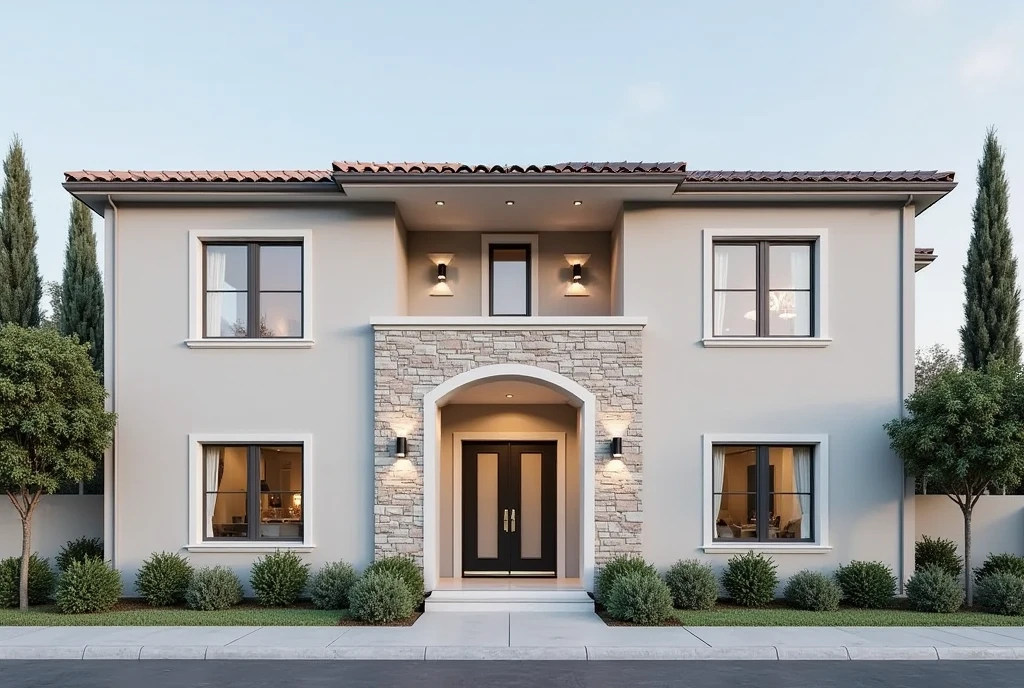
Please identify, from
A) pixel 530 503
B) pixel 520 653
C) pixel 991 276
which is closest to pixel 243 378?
pixel 530 503

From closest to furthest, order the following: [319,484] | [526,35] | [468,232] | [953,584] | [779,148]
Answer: [953,584] → [319,484] → [468,232] → [526,35] → [779,148]

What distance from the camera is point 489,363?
1223 cm

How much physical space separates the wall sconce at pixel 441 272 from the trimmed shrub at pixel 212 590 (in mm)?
5856

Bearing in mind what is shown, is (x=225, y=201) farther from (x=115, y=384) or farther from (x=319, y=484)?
(x=319, y=484)

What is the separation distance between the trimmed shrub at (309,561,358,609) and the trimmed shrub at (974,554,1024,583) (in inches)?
387

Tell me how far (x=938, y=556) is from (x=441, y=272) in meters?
9.64

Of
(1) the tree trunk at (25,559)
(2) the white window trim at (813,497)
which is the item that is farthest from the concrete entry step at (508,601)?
(1) the tree trunk at (25,559)

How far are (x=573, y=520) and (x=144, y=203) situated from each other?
923 centimetres

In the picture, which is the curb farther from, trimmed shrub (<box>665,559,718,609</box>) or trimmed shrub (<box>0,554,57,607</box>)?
trimmed shrub (<box>0,554,57,607</box>)

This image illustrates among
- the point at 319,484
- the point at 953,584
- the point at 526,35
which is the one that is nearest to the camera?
the point at 953,584

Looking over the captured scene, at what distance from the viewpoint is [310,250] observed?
1249 cm

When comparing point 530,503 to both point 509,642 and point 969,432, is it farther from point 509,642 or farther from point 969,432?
point 969,432

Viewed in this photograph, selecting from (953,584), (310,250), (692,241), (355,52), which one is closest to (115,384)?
(310,250)
